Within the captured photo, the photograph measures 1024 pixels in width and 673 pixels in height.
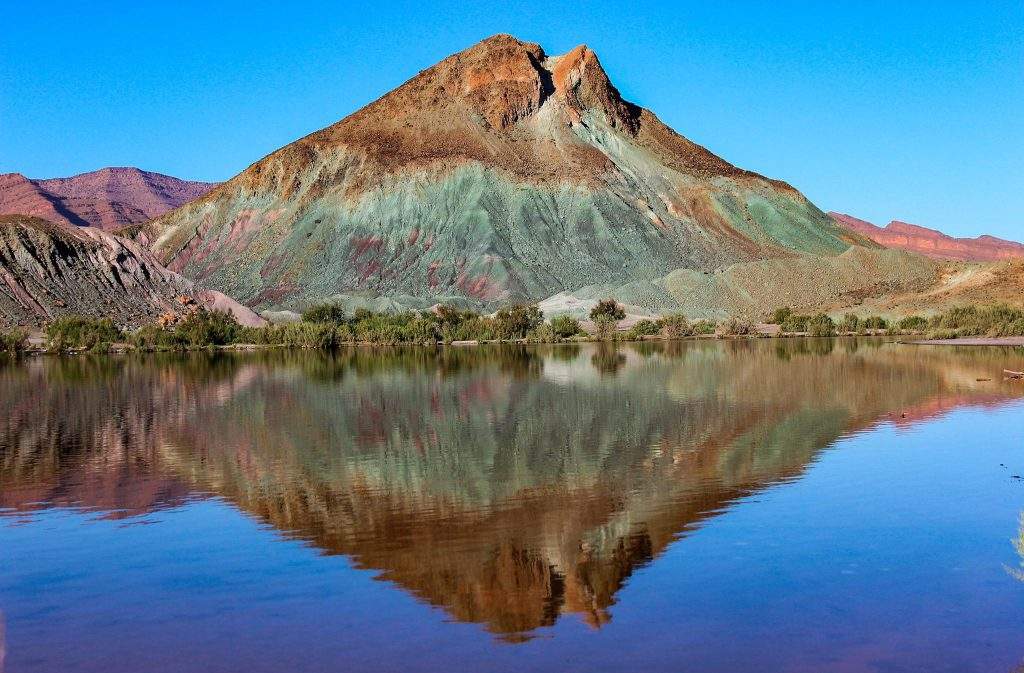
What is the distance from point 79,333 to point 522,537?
67.3 metres

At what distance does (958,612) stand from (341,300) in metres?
95.0

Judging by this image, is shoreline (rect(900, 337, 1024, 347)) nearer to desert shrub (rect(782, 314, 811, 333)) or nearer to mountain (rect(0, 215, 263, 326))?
desert shrub (rect(782, 314, 811, 333))

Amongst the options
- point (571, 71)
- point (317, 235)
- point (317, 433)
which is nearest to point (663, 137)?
point (571, 71)

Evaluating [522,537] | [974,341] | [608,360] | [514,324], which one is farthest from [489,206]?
[522,537]

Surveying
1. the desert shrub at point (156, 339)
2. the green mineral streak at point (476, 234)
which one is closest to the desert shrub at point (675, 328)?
the green mineral streak at point (476, 234)

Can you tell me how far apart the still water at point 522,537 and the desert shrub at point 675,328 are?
50.1 meters

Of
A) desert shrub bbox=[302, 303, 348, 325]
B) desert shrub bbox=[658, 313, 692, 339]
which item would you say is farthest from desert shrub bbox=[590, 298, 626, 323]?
desert shrub bbox=[302, 303, 348, 325]

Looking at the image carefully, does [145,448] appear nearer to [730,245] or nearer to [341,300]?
[341,300]

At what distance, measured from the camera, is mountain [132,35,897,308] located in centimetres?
10981

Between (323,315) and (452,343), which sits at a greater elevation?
(323,315)

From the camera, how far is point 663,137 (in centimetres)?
13762

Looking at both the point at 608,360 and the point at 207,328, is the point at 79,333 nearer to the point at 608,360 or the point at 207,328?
the point at 207,328

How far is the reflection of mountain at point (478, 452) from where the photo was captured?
40.6 feet

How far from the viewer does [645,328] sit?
82.2 m
